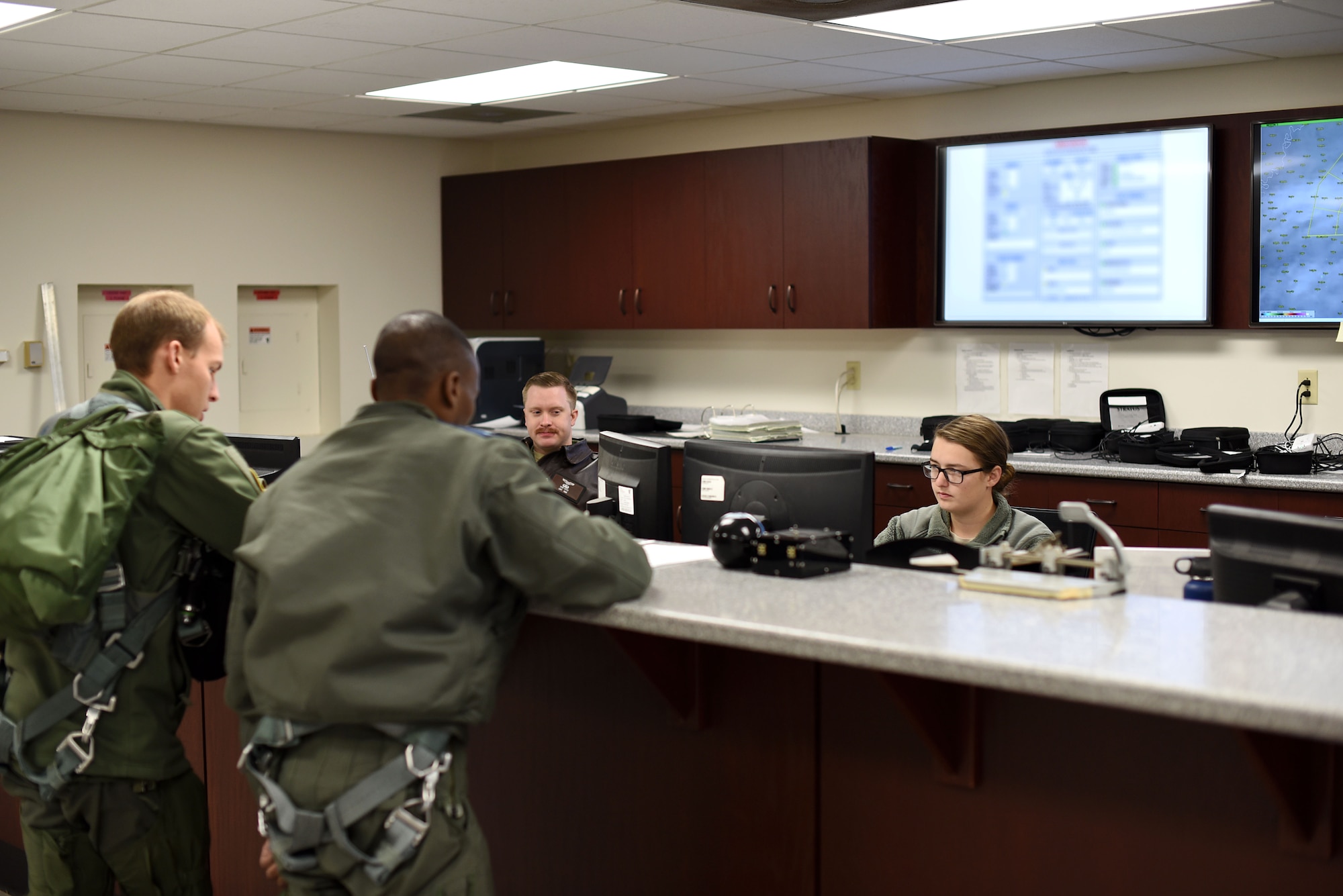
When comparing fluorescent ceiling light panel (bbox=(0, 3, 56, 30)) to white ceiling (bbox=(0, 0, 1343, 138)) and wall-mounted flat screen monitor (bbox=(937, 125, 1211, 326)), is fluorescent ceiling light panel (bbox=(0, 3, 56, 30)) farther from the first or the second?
wall-mounted flat screen monitor (bbox=(937, 125, 1211, 326))

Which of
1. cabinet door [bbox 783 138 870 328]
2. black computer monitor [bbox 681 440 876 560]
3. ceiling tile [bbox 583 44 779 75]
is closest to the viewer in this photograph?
black computer monitor [bbox 681 440 876 560]

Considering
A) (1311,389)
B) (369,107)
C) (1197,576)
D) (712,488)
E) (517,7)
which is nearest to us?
(1197,576)

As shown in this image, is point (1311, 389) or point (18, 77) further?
point (18, 77)

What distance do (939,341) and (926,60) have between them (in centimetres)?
146

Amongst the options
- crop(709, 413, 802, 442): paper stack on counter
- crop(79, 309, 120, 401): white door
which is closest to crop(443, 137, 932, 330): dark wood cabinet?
crop(709, 413, 802, 442): paper stack on counter

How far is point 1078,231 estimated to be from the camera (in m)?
5.45

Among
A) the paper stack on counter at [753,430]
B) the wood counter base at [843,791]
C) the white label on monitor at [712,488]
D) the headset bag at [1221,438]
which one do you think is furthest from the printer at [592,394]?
the wood counter base at [843,791]

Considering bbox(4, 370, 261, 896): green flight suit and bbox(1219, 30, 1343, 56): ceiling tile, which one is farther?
bbox(1219, 30, 1343, 56): ceiling tile

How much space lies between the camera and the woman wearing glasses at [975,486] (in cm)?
340

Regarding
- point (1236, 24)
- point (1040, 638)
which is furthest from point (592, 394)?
point (1040, 638)

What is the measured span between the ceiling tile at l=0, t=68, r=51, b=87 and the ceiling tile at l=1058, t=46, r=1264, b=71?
3.94 metres

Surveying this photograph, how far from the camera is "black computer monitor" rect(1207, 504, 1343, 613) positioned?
6.56 feet

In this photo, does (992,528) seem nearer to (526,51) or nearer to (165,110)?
(526,51)

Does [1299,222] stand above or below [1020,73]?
below
